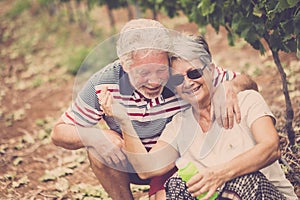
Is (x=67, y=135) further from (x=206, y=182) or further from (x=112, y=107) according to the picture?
(x=206, y=182)

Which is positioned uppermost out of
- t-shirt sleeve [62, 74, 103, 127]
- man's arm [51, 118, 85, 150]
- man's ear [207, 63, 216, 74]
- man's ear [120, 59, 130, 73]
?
man's ear [120, 59, 130, 73]

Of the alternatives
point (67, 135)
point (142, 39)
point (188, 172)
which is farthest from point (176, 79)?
point (67, 135)

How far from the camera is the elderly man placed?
10.5ft

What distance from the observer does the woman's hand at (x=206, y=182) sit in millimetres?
2975

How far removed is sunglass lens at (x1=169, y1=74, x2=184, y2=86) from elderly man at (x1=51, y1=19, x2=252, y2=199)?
1.3 inches

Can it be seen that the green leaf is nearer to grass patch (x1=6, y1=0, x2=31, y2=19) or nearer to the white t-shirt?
the white t-shirt

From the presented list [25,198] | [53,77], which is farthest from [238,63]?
[25,198]

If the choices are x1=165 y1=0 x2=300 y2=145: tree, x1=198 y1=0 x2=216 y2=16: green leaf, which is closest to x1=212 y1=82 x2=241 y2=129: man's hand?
x1=165 y1=0 x2=300 y2=145: tree

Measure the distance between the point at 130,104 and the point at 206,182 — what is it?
2.42 feet

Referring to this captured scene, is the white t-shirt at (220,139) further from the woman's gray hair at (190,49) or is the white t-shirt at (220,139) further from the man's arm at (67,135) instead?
the man's arm at (67,135)

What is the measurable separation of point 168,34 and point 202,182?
0.86m

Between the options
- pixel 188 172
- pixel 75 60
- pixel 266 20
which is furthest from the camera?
pixel 75 60

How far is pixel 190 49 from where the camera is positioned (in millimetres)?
3186

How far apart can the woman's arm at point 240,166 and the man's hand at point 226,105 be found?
22cm
